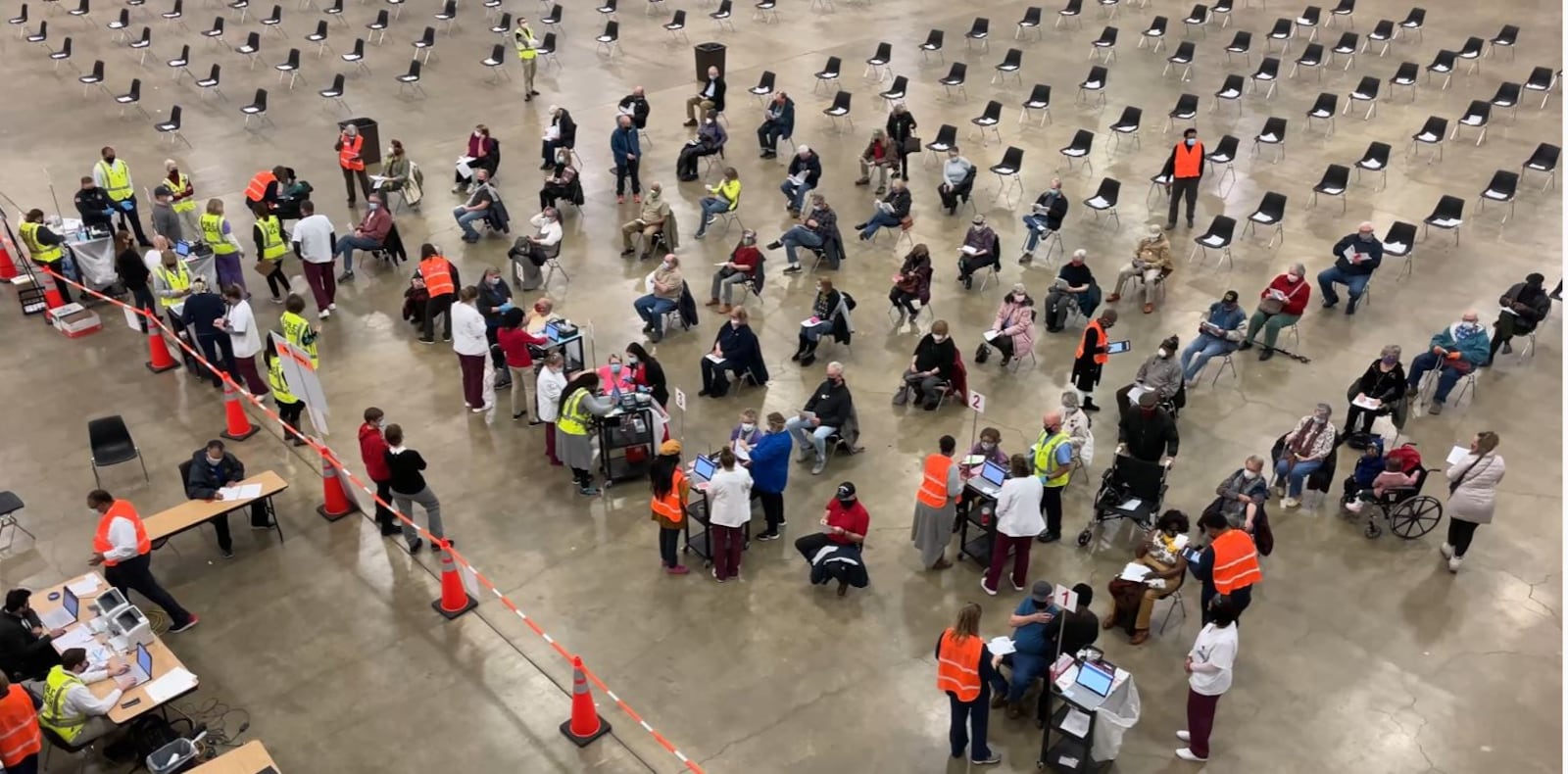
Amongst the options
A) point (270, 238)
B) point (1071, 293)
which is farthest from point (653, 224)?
point (1071, 293)

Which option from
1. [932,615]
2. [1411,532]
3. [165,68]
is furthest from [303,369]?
[165,68]

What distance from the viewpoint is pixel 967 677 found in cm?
756

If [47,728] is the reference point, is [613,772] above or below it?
below

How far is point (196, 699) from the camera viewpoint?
8750 millimetres

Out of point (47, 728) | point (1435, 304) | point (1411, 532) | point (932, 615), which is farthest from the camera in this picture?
point (1435, 304)

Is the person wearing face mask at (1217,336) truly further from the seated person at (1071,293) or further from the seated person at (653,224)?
the seated person at (653,224)

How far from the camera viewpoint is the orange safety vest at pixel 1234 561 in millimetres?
8500

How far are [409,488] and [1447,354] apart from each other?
927cm

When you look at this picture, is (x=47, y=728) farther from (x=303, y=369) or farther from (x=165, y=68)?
(x=165, y=68)

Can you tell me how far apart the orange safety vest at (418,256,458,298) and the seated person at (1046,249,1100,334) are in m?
6.28

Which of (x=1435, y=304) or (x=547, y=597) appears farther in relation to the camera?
(x=1435, y=304)

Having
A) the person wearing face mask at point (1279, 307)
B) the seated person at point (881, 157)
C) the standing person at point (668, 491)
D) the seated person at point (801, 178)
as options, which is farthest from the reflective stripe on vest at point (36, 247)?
the person wearing face mask at point (1279, 307)

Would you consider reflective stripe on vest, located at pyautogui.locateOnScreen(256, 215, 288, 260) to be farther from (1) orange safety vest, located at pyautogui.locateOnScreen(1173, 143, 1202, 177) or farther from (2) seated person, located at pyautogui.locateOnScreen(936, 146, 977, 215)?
(1) orange safety vest, located at pyautogui.locateOnScreen(1173, 143, 1202, 177)

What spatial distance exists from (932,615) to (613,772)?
105 inches
